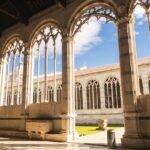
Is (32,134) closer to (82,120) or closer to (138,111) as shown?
(138,111)

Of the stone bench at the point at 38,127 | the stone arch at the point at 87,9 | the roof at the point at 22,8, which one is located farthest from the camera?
the roof at the point at 22,8

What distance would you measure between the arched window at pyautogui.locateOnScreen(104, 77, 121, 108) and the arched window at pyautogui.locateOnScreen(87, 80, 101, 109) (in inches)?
32.3

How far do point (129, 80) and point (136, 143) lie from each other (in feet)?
5.45

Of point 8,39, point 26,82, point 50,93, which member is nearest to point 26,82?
point 26,82

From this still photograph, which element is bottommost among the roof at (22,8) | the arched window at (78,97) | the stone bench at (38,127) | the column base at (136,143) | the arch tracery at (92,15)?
the column base at (136,143)

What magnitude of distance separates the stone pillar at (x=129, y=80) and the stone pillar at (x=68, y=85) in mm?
1933

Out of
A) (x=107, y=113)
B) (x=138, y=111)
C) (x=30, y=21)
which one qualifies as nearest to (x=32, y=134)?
(x=138, y=111)

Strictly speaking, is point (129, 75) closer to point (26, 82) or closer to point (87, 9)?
point (87, 9)

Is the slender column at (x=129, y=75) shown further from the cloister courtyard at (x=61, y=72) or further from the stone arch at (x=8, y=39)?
the stone arch at (x=8, y=39)

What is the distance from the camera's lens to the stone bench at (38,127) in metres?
6.69

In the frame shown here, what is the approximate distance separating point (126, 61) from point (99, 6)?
2.38 meters

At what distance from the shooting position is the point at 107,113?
16891mm

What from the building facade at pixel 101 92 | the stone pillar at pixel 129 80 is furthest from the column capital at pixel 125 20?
the building facade at pixel 101 92

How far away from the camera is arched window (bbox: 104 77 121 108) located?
16.9 metres
